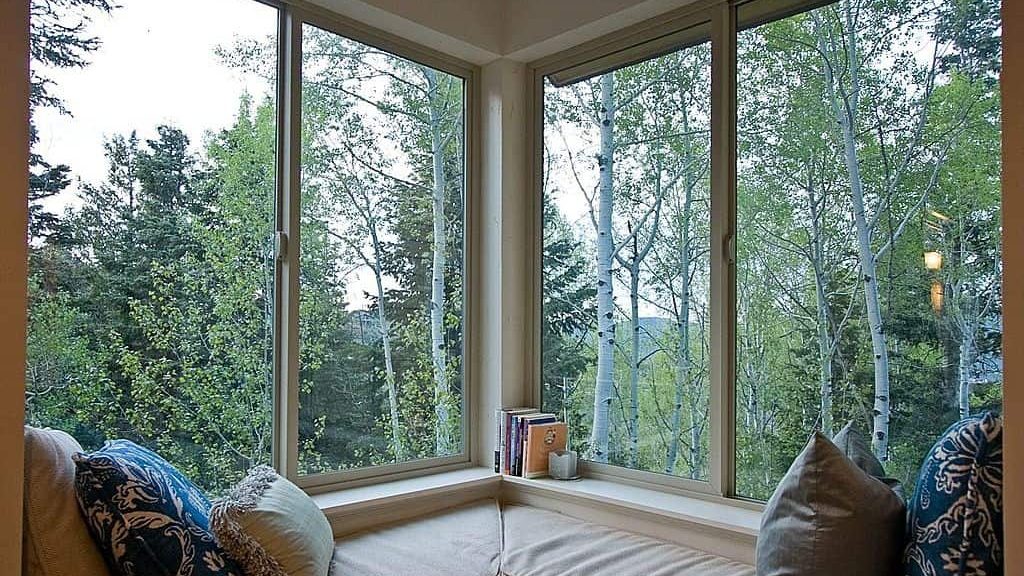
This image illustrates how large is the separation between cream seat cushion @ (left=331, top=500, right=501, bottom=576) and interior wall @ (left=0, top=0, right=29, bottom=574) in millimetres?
828

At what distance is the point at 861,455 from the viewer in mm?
1827

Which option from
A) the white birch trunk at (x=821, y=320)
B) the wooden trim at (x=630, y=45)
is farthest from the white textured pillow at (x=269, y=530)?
the wooden trim at (x=630, y=45)

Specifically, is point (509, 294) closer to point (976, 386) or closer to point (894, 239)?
point (894, 239)

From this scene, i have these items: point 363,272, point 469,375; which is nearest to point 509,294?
point 469,375

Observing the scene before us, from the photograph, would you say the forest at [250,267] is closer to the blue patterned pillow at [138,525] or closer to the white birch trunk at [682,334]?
the blue patterned pillow at [138,525]

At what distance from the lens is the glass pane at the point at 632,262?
254 centimetres

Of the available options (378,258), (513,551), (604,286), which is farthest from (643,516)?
(378,258)

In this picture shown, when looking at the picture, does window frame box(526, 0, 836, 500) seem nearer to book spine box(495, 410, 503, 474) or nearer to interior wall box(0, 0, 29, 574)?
book spine box(495, 410, 503, 474)

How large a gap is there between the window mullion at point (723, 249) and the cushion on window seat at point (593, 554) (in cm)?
33

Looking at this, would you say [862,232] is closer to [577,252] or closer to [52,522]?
[577,252]

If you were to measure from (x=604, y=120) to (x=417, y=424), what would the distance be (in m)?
1.38

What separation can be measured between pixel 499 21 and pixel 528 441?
66.6 inches

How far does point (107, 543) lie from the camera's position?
5.11 feet

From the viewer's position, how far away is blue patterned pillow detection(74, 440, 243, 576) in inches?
61.3
